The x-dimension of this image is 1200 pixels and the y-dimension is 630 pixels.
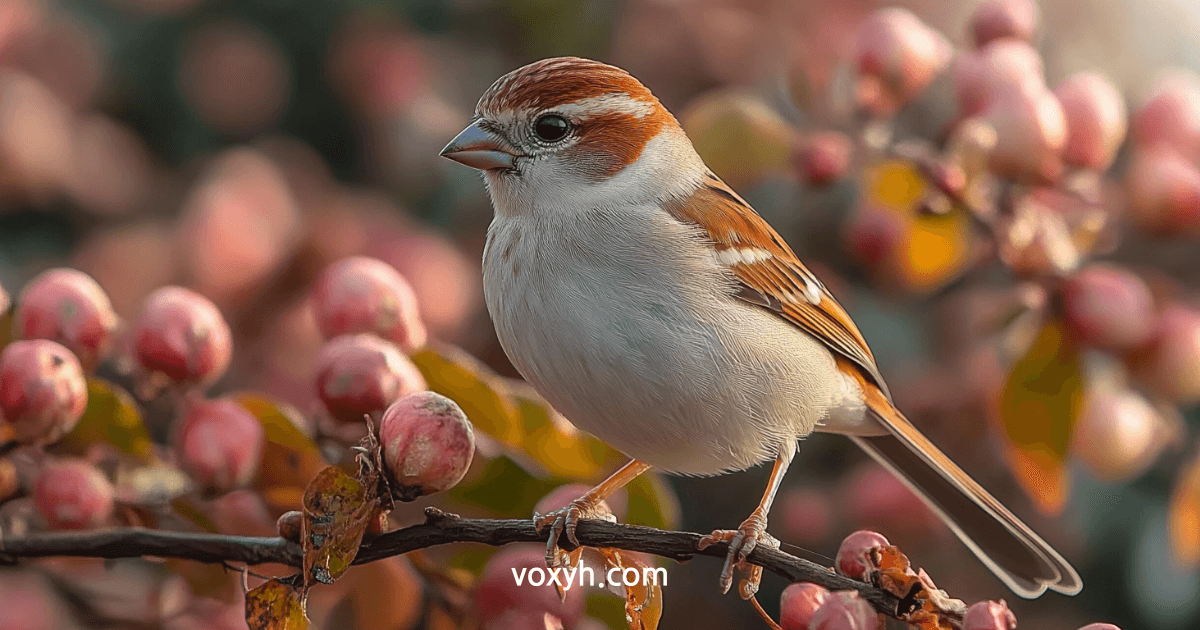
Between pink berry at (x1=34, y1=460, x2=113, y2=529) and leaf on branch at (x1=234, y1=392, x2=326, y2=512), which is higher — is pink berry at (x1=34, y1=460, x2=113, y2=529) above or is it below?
below

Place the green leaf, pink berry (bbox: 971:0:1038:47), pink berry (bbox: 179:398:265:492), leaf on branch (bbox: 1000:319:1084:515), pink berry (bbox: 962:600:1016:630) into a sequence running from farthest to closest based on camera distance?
pink berry (bbox: 971:0:1038:47) < leaf on branch (bbox: 1000:319:1084:515) < the green leaf < pink berry (bbox: 179:398:265:492) < pink berry (bbox: 962:600:1016:630)

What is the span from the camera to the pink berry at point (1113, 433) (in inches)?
73.6

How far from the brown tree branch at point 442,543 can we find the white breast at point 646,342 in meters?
0.16

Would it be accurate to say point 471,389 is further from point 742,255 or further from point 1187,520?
point 1187,520

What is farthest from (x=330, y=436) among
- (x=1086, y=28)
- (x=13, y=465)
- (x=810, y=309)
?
(x=1086, y=28)

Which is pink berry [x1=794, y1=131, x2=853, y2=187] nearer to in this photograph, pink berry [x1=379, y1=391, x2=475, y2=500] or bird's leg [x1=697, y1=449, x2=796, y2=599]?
bird's leg [x1=697, y1=449, x2=796, y2=599]

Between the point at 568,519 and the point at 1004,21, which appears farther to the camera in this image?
the point at 1004,21

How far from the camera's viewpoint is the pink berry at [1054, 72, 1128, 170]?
1.86m

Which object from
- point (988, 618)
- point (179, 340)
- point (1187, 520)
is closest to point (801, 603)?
point (988, 618)

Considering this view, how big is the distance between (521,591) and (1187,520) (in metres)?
1.22

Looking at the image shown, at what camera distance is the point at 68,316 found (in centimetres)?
143

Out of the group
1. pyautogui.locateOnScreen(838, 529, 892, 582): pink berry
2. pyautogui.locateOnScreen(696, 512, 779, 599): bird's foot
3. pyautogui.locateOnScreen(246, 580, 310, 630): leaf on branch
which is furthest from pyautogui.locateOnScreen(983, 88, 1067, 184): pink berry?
pyautogui.locateOnScreen(246, 580, 310, 630): leaf on branch

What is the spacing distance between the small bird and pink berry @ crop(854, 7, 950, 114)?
1.60 ft

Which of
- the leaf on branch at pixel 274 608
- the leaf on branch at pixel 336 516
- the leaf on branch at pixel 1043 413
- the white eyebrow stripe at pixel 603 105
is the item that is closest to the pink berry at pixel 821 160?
the leaf on branch at pixel 1043 413
